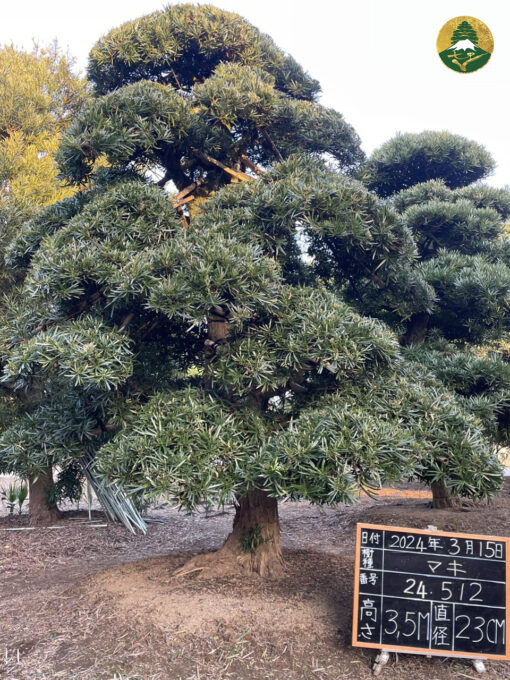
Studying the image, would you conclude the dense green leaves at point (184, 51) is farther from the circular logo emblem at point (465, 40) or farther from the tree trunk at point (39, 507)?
the tree trunk at point (39, 507)

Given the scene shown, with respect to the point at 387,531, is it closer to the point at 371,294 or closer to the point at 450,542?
the point at 450,542

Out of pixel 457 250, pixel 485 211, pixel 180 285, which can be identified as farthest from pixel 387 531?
pixel 485 211

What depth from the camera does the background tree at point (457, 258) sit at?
480 cm

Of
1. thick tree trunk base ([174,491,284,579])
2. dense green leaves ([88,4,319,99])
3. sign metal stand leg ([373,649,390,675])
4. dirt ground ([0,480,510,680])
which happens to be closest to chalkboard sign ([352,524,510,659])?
sign metal stand leg ([373,649,390,675])

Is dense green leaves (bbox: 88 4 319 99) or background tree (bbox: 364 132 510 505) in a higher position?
dense green leaves (bbox: 88 4 319 99)

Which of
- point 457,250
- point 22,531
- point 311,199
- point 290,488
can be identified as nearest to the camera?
point 290,488

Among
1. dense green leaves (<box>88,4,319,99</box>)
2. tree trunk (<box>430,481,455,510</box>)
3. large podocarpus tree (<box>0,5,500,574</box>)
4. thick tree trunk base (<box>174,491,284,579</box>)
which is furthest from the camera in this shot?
tree trunk (<box>430,481,455,510</box>)

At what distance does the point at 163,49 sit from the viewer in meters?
4.71

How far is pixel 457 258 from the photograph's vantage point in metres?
5.49

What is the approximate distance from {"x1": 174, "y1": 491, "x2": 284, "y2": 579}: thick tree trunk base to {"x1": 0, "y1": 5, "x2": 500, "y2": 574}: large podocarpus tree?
17mm

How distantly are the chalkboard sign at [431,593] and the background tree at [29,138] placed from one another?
5.02 m

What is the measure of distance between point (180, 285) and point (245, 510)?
89.6 inches

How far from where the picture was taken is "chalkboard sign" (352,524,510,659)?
328 centimetres

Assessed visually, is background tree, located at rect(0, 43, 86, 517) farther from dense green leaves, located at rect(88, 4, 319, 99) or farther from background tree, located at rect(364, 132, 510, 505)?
background tree, located at rect(364, 132, 510, 505)
